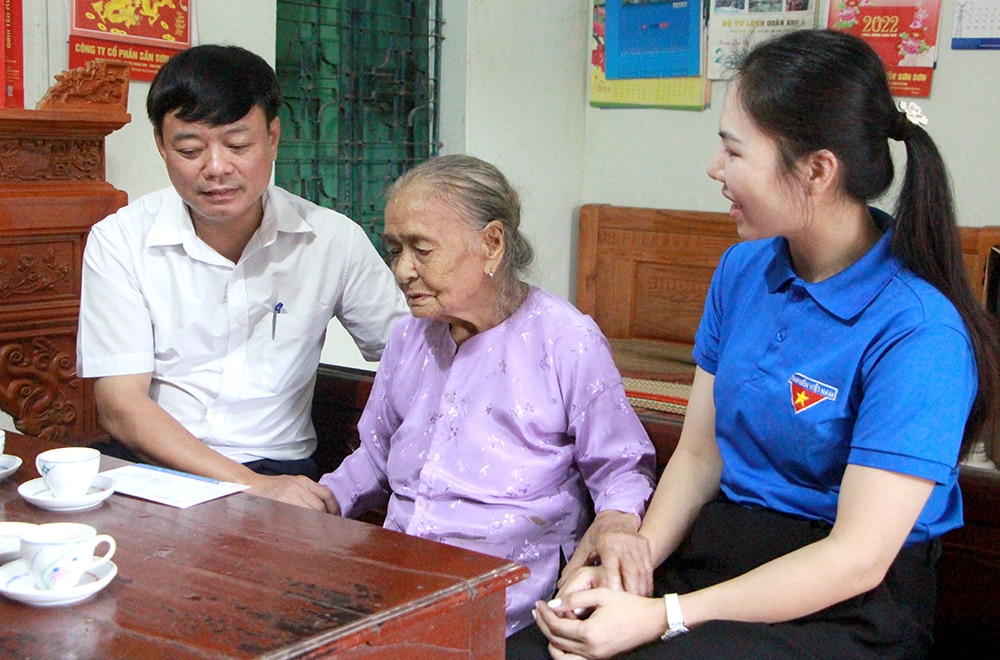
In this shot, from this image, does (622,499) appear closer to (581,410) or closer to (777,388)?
(581,410)

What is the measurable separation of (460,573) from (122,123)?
1.86 m

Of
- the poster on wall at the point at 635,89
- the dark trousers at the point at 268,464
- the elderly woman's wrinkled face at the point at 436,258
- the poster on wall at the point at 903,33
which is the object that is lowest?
the dark trousers at the point at 268,464

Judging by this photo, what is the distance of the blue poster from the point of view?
13.8 feet

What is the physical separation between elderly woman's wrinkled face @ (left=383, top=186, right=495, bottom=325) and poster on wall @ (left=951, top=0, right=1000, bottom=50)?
2634mm

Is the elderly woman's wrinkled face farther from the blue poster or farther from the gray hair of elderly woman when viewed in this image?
the blue poster

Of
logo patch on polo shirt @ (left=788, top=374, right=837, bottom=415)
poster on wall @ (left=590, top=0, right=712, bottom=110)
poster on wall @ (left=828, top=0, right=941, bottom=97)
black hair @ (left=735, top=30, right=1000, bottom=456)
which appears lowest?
logo patch on polo shirt @ (left=788, top=374, right=837, bottom=415)

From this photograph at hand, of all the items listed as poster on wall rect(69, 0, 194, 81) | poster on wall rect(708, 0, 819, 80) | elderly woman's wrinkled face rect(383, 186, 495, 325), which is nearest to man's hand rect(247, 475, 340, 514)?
elderly woman's wrinkled face rect(383, 186, 495, 325)

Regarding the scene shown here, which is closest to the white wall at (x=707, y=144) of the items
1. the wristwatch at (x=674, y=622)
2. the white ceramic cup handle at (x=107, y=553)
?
the wristwatch at (x=674, y=622)

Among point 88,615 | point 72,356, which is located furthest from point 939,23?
point 88,615

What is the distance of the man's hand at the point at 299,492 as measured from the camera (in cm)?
186

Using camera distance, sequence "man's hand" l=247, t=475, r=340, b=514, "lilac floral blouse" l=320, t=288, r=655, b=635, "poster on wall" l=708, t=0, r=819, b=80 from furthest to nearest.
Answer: "poster on wall" l=708, t=0, r=819, b=80, "man's hand" l=247, t=475, r=340, b=514, "lilac floral blouse" l=320, t=288, r=655, b=635

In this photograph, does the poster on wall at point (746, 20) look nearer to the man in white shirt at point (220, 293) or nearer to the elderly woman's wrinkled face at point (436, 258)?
the man in white shirt at point (220, 293)

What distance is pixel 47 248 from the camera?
258 centimetres

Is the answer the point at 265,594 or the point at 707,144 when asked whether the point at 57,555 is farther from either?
the point at 707,144
